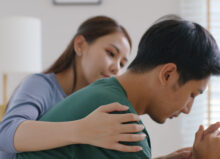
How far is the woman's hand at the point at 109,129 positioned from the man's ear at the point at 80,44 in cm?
100

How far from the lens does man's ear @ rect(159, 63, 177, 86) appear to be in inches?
47.6

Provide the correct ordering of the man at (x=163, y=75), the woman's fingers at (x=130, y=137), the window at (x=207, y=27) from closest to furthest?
the woman's fingers at (x=130, y=137)
the man at (x=163, y=75)
the window at (x=207, y=27)

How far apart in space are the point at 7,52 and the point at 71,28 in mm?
771

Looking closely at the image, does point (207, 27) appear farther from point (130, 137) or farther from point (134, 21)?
point (130, 137)

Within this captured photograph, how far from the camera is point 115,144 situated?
1.03m

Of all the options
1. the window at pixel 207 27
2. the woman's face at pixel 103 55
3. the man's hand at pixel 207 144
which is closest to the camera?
the man's hand at pixel 207 144

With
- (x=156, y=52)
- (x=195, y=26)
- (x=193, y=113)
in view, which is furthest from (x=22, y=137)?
(x=193, y=113)

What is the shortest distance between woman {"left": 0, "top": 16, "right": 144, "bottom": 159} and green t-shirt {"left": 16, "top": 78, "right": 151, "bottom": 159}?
0.03 meters

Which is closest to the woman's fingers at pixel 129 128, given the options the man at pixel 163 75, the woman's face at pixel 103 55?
the man at pixel 163 75

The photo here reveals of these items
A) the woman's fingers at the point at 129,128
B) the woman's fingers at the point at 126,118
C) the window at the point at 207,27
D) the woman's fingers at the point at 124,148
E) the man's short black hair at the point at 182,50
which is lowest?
the window at the point at 207,27

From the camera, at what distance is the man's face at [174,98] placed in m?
1.25

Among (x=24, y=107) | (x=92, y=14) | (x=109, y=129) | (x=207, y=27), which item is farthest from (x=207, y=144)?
(x=92, y=14)

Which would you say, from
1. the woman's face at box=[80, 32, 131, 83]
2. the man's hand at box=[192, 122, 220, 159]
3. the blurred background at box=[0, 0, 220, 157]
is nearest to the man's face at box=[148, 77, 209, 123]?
the man's hand at box=[192, 122, 220, 159]

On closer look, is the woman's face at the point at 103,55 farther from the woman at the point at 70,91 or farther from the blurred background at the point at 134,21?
the blurred background at the point at 134,21
